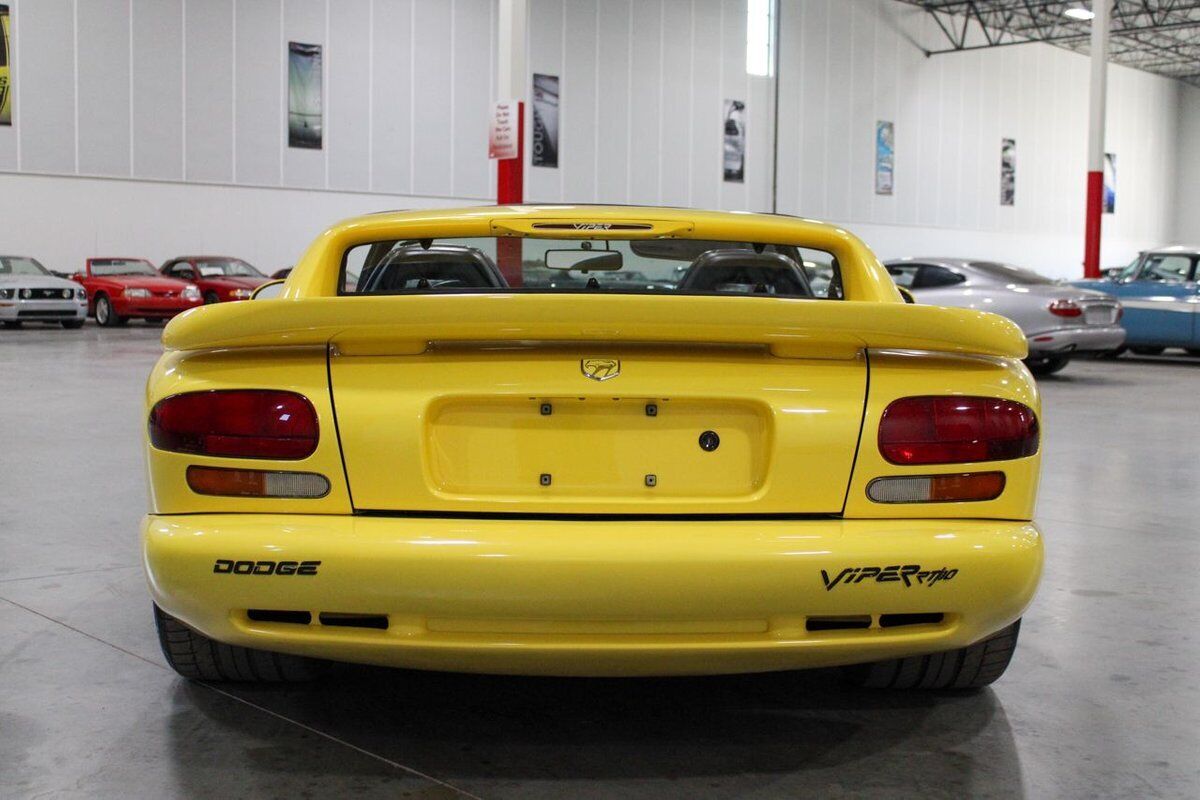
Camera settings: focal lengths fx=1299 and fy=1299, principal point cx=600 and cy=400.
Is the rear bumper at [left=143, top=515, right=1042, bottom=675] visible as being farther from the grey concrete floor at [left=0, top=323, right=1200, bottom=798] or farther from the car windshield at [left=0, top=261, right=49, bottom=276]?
the car windshield at [left=0, top=261, right=49, bottom=276]

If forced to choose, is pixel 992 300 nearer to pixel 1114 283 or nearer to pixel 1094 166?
pixel 1114 283

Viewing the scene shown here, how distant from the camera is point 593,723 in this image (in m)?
2.81

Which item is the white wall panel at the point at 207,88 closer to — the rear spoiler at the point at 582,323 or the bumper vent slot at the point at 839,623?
the rear spoiler at the point at 582,323

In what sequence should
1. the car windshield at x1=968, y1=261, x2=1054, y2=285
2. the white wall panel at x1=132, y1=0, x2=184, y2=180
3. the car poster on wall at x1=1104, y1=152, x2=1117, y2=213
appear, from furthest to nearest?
the car poster on wall at x1=1104, y1=152, x2=1117, y2=213
the white wall panel at x1=132, y1=0, x2=184, y2=180
the car windshield at x1=968, y1=261, x2=1054, y2=285

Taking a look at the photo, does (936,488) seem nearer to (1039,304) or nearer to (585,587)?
(585,587)

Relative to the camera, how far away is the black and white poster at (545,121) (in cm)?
2805

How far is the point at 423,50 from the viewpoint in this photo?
1047 inches

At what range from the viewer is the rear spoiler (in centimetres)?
235

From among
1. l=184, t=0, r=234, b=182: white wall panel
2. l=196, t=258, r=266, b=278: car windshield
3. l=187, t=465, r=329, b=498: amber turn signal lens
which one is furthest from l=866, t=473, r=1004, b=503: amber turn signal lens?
l=184, t=0, r=234, b=182: white wall panel

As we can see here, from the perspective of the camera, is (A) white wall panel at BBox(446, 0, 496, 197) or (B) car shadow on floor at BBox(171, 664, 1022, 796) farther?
(A) white wall panel at BBox(446, 0, 496, 197)

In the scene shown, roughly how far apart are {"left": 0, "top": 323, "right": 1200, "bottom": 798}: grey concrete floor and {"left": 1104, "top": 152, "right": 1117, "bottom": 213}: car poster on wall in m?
42.7

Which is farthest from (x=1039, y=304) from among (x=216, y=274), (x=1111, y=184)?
(x=1111, y=184)

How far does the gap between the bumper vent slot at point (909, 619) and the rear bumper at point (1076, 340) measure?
1069 centimetres

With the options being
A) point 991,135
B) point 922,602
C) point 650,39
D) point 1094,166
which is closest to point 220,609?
point 922,602
